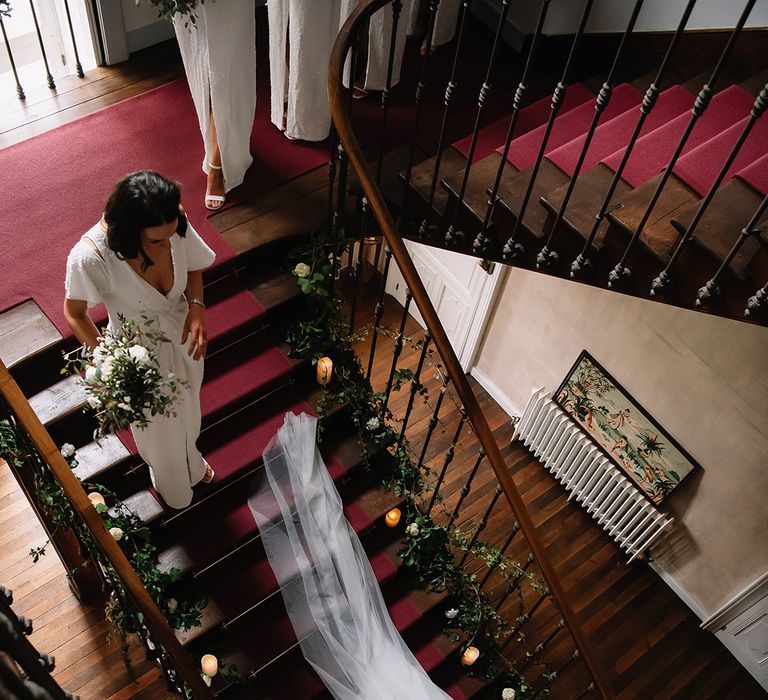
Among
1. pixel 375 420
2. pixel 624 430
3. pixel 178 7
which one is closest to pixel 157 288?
pixel 178 7

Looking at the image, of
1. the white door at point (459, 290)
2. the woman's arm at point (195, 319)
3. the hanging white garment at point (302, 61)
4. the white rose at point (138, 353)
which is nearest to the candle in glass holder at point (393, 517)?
the woman's arm at point (195, 319)

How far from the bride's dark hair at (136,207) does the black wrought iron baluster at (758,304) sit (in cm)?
202

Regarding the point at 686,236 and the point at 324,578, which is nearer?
the point at 686,236

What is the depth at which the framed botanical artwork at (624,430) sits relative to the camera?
5645mm

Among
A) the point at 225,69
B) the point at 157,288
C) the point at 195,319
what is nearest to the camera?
the point at 157,288

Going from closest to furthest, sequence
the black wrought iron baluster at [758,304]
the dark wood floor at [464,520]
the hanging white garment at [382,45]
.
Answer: the black wrought iron baluster at [758,304] → the dark wood floor at [464,520] → the hanging white garment at [382,45]

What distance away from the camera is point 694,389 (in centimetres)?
533

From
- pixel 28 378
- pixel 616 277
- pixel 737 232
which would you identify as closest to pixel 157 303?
pixel 28 378

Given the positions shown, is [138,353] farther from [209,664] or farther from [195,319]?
[209,664]

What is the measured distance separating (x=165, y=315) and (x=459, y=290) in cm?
410

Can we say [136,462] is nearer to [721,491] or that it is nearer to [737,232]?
[737,232]

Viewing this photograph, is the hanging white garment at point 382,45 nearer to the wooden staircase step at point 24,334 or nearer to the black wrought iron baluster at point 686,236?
the black wrought iron baluster at point 686,236

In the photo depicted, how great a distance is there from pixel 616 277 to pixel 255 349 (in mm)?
1771

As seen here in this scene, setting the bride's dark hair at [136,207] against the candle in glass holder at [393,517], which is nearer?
the bride's dark hair at [136,207]
